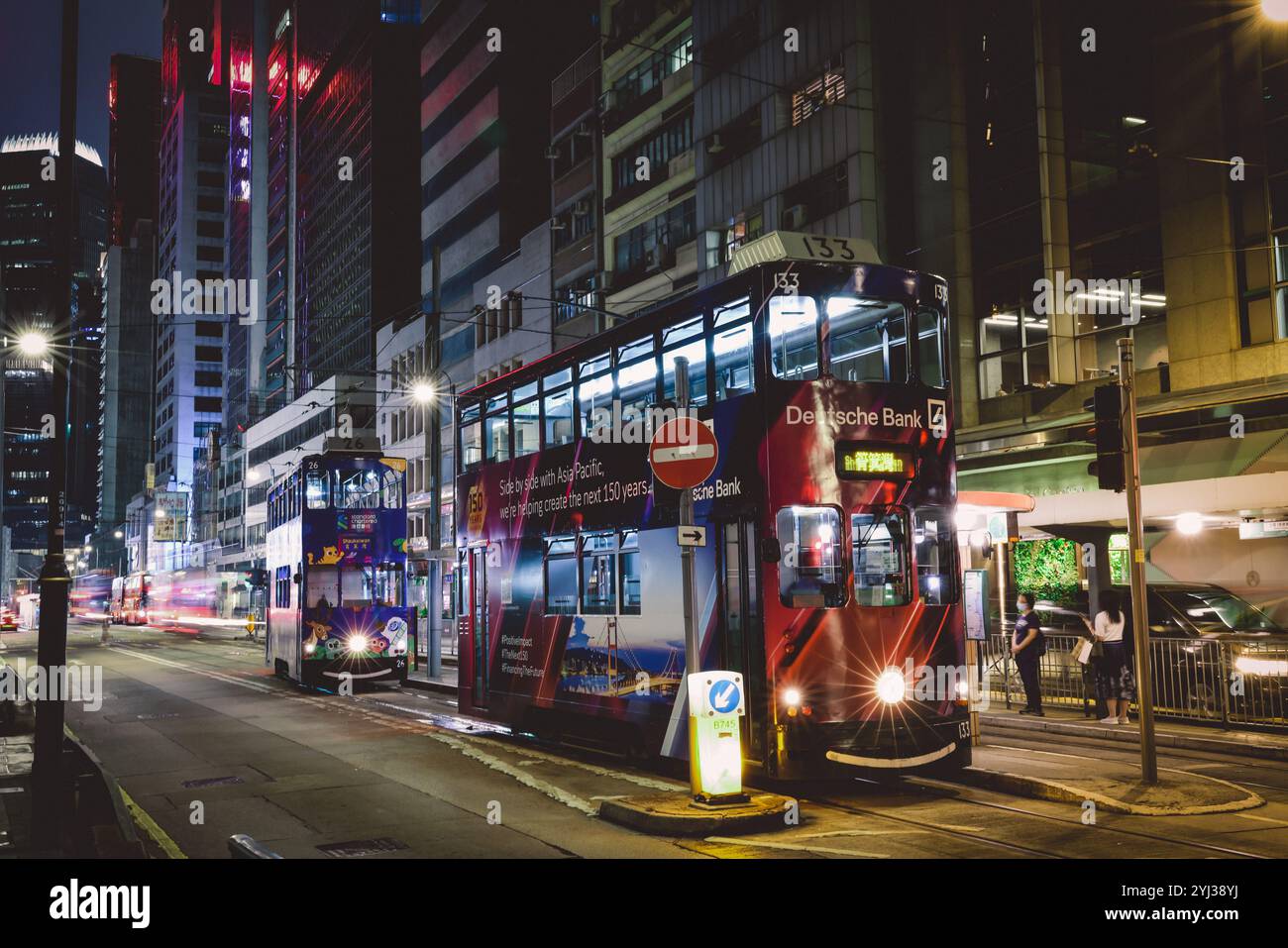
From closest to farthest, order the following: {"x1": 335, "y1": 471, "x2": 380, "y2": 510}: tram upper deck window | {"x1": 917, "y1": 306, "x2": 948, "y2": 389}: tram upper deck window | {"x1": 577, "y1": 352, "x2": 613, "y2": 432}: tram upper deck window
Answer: {"x1": 917, "y1": 306, "x2": 948, "y2": 389}: tram upper deck window, {"x1": 577, "y1": 352, "x2": 613, "y2": 432}: tram upper deck window, {"x1": 335, "y1": 471, "x2": 380, "y2": 510}: tram upper deck window

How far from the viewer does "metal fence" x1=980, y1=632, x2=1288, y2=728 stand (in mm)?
15469

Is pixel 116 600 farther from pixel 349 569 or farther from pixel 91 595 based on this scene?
pixel 349 569

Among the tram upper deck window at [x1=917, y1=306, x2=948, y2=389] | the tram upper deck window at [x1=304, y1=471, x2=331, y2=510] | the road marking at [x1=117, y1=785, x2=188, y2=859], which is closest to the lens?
the road marking at [x1=117, y1=785, x2=188, y2=859]

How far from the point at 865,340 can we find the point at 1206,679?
8289mm

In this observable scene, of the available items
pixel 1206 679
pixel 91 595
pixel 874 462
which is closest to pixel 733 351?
pixel 874 462

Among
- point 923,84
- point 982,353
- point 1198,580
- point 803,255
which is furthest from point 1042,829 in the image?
point 923,84

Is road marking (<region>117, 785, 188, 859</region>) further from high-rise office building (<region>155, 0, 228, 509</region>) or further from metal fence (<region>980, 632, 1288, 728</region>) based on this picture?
high-rise office building (<region>155, 0, 228, 509</region>)

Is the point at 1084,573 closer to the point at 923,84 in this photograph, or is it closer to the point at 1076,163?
the point at 1076,163

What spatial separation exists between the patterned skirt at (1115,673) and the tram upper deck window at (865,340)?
716cm

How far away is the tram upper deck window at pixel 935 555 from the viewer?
38.1ft

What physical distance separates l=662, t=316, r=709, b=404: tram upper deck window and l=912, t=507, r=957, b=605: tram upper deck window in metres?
2.49

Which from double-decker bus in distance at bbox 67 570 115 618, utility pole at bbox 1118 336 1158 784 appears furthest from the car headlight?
double-decker bus in distance at bbox 67 570 115 618

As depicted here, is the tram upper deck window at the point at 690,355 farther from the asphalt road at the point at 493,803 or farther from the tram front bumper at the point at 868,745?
the asphalt road at the point at 493,803

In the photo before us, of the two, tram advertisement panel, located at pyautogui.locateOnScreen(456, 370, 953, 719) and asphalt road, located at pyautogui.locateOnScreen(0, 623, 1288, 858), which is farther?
tram advertisement panel, located at pyautogui.locateOnScreen(456, 370, 953, 719)
